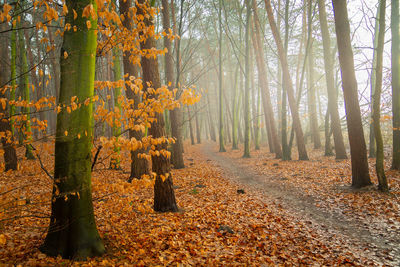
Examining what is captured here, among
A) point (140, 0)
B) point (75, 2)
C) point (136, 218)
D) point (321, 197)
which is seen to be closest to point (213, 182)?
point (321, 197)

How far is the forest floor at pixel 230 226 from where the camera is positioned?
354 centimetres

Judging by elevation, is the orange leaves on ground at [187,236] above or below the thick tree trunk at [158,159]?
below

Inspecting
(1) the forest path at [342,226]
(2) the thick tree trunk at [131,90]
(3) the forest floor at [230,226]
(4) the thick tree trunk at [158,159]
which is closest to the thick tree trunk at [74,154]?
(3) the forest floor at [230,226]

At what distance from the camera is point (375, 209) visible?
5.54 metres

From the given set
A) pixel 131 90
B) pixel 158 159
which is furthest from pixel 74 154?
pixel 131 90

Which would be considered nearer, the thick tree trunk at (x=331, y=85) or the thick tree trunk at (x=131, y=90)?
the thick tree trunk at (x=131, y=90)

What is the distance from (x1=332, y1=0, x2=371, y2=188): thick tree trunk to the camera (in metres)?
6.94

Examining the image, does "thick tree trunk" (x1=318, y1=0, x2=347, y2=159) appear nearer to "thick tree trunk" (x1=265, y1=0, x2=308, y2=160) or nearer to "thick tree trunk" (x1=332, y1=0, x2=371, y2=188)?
"thick tree trunk" (x1=265, y1=0, x2=308, y2=160)

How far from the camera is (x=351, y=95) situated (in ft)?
22.9

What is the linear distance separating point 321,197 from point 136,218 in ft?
17.4

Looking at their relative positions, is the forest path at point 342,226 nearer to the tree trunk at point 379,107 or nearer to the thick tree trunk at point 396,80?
the tree trunk at point 379,107

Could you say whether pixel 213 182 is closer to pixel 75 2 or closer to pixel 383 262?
pixel 383 262

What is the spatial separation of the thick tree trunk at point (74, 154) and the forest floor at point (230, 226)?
18 centimetres

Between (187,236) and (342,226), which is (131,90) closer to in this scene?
(187,236)
